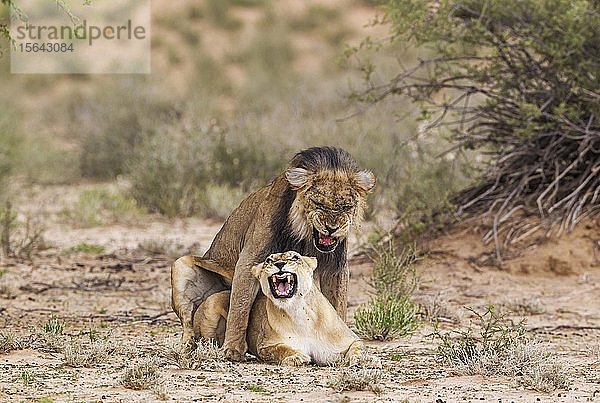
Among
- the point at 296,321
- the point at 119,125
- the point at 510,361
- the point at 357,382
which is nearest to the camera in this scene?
the point at 357,382

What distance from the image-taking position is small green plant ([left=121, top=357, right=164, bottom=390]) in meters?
6.62

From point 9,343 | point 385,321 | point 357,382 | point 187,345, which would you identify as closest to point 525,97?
point 385,321

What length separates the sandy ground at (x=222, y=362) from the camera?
21.9ft

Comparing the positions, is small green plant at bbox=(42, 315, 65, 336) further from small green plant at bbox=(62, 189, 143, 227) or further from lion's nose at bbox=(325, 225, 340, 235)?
small green plant at bbox=(62, 189, 143, 227)

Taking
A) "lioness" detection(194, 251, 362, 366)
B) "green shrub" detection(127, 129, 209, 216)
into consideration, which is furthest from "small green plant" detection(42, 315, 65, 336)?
"green shrub" detection(127, 129, 209, 216)

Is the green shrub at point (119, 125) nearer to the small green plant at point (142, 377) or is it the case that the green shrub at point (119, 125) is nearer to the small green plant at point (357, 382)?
the small green plant at point (142, 377)

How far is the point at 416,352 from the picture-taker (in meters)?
8.32

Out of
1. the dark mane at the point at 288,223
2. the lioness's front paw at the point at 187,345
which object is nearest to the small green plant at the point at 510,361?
the dark mane at the point at 288,223

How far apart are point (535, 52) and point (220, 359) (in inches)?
249

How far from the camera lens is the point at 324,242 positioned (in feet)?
24.4

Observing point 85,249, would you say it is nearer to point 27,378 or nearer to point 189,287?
Result: point 189,287

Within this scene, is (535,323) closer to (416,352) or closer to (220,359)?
(416,352)

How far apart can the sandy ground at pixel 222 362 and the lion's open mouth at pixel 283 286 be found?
49 centimetres

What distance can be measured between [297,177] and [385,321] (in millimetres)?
1904
